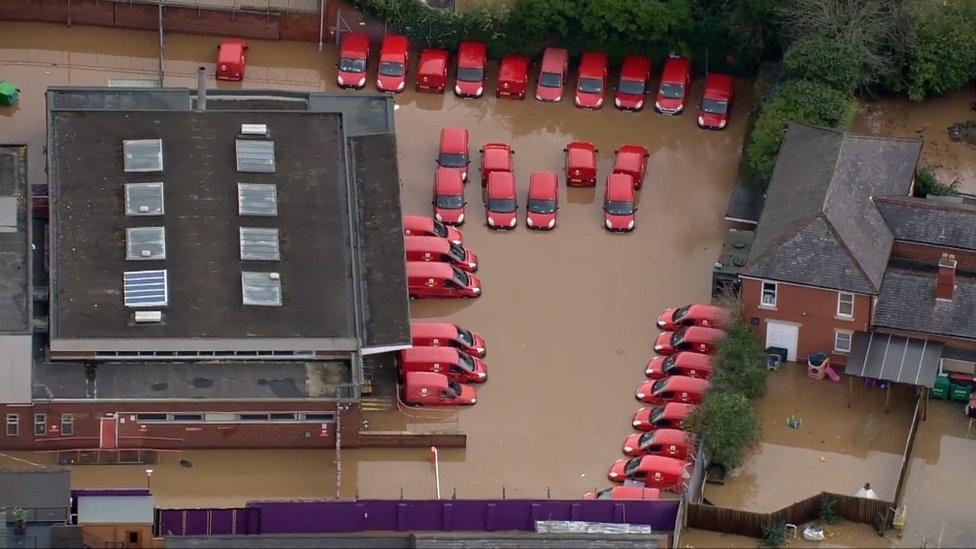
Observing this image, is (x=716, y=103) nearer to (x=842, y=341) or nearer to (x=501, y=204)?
(x=501, y=204)

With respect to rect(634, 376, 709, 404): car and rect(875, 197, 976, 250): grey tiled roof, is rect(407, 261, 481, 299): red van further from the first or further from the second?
rect(875, 197, 976, 250): grey tiled roof

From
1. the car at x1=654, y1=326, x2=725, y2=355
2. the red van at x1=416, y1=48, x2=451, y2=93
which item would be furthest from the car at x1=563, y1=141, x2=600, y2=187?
the car at x1=654, y1=326, x2=725, y2=355

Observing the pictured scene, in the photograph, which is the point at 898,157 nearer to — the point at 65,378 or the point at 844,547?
the point at 844,547

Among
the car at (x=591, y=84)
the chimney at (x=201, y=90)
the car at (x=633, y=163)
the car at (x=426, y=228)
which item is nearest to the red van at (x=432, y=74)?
the car at (x=591, y=84)

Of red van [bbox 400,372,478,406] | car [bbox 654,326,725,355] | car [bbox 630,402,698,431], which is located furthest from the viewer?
car [bbox 654,326,725,355]

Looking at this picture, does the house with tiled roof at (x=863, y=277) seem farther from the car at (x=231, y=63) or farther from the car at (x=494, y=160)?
the car at (x=231, y=63)

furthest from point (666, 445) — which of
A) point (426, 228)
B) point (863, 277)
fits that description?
point (426, 228)
